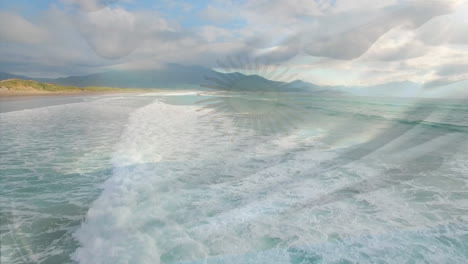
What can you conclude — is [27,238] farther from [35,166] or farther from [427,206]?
[427,206]

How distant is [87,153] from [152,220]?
448 cm

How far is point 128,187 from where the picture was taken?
15.8 feet

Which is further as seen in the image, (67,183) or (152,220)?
(67,183)

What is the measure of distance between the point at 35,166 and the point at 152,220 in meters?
4.03

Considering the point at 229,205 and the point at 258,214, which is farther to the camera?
the point at 229,205

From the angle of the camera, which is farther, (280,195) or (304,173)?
(304,173)

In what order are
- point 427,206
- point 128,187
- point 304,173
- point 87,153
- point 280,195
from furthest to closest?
point 87,153, point 304,173, point 128,187, point 280,195, point 427,206

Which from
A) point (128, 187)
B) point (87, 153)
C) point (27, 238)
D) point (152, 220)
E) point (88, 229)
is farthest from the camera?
point (87, 153)

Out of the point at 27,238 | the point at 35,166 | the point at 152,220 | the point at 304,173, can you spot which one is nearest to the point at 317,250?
the point at 152,220

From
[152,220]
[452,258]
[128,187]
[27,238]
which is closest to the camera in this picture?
[452,258]

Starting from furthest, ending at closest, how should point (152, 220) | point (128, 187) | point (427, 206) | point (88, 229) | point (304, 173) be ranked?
point (304, 173) < point (128, 187) < point (427, 206) < point (152, 220) < point (88, 229)

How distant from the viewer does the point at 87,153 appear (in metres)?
Result: 7.04

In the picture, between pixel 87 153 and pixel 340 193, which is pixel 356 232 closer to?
pixel 340 193

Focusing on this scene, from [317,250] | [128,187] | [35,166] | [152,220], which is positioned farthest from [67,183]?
[317,250]
